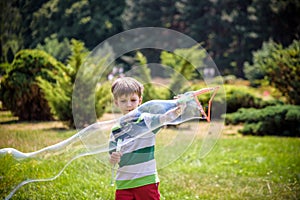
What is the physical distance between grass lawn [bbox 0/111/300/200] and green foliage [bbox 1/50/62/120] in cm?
40

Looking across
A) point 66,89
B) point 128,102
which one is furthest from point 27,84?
point 128,102

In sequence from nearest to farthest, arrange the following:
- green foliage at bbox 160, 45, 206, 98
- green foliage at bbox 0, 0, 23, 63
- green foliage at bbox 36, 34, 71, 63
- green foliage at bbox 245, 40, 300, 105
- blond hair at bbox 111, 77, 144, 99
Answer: blond hair at bbox 111, 77, 144, 99, green foliage at bbox 0, 0, 23, 63, green foliage at bbox 36, 34, 71, 63, green foliage at bbox 160, 45, 206, 98, green foliage at bbox 245, 40, 300, 105

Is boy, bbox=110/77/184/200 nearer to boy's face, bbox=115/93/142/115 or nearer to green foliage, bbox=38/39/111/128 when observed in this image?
boy's face, bbox=115/93/142/115

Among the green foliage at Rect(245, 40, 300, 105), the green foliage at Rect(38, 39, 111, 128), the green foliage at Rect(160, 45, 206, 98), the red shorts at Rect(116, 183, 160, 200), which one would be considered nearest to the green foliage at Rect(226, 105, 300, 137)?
the green foliage at Rect(245, 40, 300, 105)

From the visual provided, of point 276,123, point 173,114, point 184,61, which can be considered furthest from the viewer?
point 184,61

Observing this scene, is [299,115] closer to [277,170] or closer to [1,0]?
[277,170]

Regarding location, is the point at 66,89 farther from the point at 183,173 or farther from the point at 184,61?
the point at 183,173

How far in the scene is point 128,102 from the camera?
2.67m

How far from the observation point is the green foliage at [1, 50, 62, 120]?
206 inches

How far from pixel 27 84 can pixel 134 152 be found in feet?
13.9

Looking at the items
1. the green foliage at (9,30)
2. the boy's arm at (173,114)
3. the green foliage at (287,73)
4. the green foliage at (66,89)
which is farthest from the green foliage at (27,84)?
the green foliage at (287,73)

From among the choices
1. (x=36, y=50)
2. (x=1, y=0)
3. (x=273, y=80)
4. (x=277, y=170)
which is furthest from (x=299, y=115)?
(x=1, y=0)

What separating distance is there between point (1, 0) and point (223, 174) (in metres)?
3.17

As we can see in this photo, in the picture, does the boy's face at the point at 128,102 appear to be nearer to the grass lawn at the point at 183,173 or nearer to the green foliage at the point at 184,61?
the grass lawn at the point at 183,173
